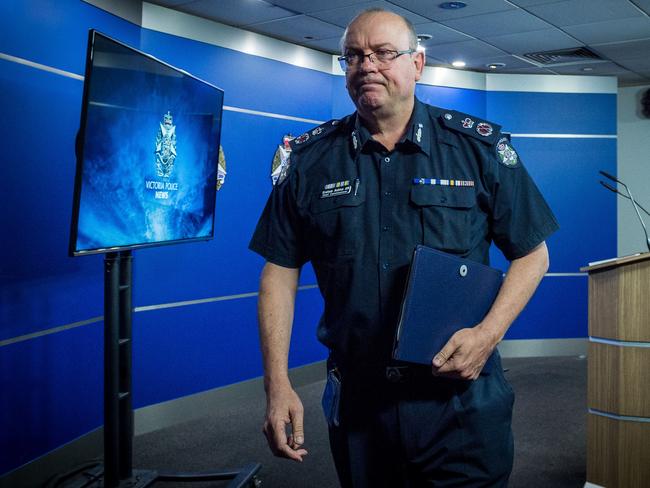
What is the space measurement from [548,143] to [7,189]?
200 inches

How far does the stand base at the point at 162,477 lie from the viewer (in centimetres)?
316

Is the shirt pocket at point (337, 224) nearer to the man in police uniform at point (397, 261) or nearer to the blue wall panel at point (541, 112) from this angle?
the man in police uniform at point (397, 261)

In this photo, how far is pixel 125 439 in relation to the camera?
3.00m

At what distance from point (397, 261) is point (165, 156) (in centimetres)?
186

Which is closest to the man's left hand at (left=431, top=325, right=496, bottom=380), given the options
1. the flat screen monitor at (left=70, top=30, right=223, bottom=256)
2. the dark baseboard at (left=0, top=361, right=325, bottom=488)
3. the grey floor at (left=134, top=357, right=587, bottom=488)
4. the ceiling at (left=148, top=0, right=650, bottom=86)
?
the flat screen monitor at (left=70, top=30, right=223, bottom=256)

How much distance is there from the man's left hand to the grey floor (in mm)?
2187

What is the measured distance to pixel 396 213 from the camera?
151 centimetres

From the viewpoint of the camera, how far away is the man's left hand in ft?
4.49

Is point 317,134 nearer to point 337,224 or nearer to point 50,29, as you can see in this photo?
point 337,224

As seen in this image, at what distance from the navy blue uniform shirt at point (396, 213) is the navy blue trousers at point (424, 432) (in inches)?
3.8

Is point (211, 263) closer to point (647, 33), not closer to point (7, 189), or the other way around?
point (7, 189)

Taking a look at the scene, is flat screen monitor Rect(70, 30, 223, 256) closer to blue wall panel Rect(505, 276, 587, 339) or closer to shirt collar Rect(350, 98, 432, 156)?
shirt collar Rect(350, 98, 432, 156)

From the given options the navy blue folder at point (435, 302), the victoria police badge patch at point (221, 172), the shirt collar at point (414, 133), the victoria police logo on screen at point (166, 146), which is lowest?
the navy blue folder at point (435, 302)

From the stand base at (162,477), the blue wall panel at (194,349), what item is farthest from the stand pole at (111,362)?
the blue wall panel at (194,349)
